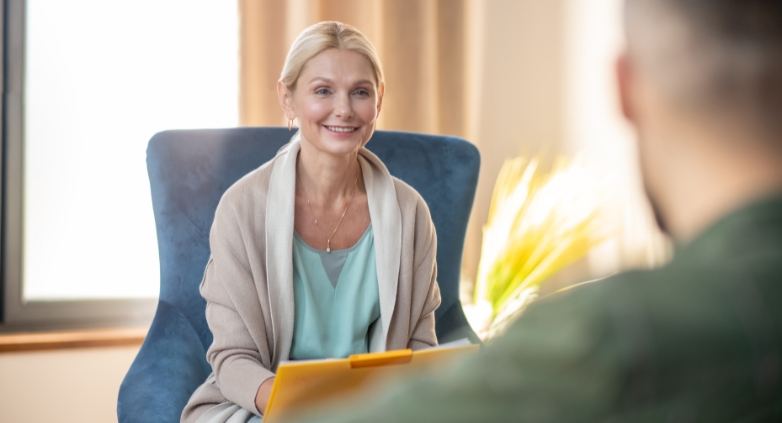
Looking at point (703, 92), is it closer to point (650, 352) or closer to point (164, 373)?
point (650, 352)

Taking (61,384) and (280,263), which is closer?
(280,263)

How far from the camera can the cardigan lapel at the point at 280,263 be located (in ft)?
4.40

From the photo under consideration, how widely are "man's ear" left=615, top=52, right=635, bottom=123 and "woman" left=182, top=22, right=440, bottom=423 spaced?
1082 mm

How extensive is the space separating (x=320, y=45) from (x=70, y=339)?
1.37 metres

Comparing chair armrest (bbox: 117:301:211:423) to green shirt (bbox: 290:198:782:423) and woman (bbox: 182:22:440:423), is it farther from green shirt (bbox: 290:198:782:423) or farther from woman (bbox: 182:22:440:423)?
green shirt (bbox: 290:198:782:423)

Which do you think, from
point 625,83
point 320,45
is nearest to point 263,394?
point 320,45

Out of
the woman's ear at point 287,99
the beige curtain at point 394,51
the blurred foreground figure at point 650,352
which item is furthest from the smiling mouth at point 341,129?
the blurred foreground figure at point 650,352

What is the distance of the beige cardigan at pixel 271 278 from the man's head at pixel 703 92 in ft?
3.51

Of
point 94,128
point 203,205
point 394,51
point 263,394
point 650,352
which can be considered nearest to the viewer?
point 650,352

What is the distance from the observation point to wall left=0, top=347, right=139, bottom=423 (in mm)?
2078

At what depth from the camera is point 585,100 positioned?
9.16 feet

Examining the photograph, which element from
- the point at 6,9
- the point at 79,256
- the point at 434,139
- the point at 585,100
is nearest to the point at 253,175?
the point at 434,139

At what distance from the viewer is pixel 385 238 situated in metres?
1.44

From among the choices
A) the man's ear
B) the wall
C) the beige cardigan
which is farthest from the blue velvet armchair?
the man's ear
